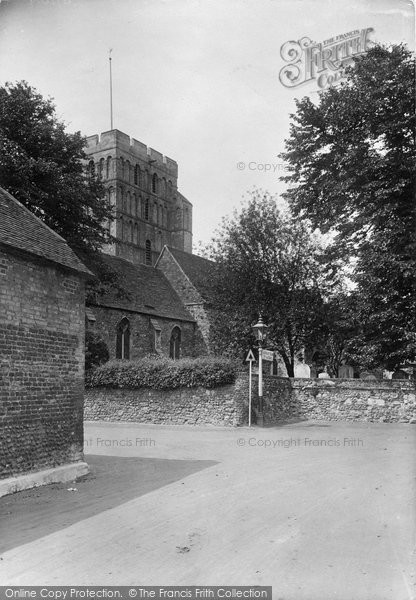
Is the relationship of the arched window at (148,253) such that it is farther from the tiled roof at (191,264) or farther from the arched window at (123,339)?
the arched window at (123,339)

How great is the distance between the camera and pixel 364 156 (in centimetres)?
1994

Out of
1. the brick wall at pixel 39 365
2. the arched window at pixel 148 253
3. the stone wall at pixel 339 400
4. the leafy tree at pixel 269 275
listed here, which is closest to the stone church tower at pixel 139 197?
the arched window at pixel 148 253

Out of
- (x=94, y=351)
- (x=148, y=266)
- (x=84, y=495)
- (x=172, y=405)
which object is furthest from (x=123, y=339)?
(x=84, y=495)

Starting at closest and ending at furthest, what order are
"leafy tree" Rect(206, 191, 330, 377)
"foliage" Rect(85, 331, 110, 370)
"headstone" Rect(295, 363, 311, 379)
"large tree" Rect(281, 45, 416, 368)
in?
"large tree" Rect(281, 45, 416, 368), "foliage" Rect(85, 331, 110, 370), "leafy tree" Rect(206, 191, 330, 377), "headstone" Rect(295, 363, 311, 379)

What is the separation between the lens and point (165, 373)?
23000mm

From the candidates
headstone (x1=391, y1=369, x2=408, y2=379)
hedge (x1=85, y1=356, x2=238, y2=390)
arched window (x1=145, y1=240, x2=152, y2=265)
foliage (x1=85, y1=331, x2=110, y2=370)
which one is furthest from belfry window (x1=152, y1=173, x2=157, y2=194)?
headstone (x1=391, y1=369, x2=408, y2=379)

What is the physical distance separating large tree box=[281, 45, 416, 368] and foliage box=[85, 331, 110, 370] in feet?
38.8

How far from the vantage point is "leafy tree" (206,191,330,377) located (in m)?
29.5

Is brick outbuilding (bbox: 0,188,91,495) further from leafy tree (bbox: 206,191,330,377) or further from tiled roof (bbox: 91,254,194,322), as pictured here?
tiled roof (bbox: 91,254,194,322)

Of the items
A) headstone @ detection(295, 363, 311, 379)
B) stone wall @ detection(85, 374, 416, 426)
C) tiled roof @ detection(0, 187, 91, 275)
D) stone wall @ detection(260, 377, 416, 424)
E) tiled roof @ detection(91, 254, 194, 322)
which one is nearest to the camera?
tiled roof @ detection(0, 187, 91, 275)

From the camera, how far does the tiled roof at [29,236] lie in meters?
9.34

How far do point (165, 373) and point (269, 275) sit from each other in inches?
374

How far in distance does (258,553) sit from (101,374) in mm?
19166

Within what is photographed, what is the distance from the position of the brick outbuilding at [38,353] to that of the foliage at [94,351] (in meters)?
15.0
